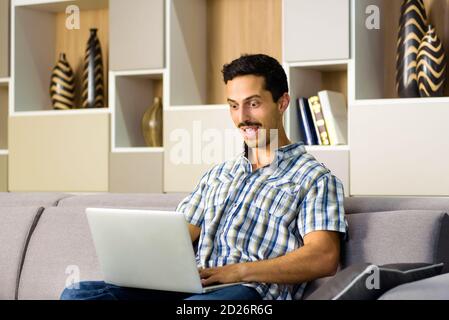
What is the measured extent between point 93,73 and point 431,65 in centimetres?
174

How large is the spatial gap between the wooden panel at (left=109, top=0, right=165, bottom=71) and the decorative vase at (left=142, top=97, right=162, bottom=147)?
0.72 feet

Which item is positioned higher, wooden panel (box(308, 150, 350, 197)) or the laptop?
wooden panel (box(308, 150, 350, 197))

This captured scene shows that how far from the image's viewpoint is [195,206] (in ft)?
7.59

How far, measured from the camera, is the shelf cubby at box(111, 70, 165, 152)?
407 centimetres

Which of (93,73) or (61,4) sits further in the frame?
(61,4)

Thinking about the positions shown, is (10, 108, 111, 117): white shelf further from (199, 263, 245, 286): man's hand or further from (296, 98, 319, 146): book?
(199, 263, 245, 286): man's hand

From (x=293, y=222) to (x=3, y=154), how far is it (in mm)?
2673

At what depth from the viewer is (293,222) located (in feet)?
6.87

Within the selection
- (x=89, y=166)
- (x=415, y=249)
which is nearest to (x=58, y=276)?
(x=415, y=249)

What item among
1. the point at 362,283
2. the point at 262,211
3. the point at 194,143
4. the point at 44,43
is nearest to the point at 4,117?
the point at 44,43

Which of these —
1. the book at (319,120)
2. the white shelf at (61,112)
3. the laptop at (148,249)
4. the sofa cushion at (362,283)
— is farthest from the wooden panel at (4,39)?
the sofa cushion at (362,283)

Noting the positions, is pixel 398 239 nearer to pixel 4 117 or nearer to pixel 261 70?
pixel 261 70

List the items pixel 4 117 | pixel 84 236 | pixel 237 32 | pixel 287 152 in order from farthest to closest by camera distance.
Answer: pixel 4 117 < pixel 237 32 < pixel 84 236 < pixel 287 152

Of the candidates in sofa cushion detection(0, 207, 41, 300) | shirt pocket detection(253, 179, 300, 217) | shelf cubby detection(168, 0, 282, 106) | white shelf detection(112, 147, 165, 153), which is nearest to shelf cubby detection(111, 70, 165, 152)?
white shelf detection(112, 147, 165, 153)
